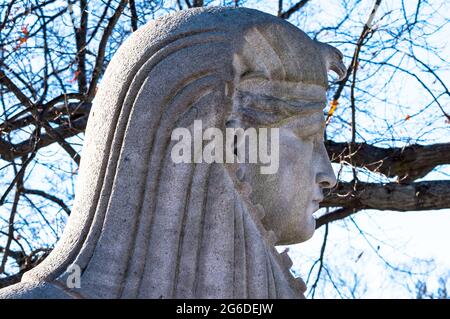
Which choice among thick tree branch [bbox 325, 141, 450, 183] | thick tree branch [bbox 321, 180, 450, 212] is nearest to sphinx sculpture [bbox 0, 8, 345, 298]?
thick tree branch [bbox 321, 180, 450, 212]

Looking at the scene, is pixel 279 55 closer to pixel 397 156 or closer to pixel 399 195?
pixel 399 195

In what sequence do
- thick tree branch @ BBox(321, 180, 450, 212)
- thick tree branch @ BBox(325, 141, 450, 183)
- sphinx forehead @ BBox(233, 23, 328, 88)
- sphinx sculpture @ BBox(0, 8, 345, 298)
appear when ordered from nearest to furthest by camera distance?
sphinx sculpture @ BBox(0, 8, 345, 298) < sphinx forehead @ BBox(233, 23, 328, 88) < thick tree branch @ BBox(321, 180, 450, 212) < thick tree branch @ BBox(325, 141, 450, 183)

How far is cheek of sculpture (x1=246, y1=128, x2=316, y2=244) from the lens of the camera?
16.2ft

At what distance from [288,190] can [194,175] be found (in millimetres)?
486

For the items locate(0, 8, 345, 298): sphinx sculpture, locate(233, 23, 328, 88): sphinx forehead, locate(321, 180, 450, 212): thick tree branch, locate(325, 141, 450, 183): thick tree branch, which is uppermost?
locate(325, 141, 450, 183): thick tree branch

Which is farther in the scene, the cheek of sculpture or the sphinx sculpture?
the cheek of sculpture

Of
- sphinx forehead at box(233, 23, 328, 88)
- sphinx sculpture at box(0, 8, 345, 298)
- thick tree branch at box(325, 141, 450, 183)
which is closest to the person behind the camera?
sphinx sculpture at box(0, 8, 345, 298)

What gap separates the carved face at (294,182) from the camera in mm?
4934

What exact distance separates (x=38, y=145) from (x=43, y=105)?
331mm

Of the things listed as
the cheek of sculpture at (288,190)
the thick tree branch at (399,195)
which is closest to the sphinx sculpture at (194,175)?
the cheek of sculpture at (288,190)

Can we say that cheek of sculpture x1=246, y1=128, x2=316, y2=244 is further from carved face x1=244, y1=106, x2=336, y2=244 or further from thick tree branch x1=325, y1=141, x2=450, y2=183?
thick tree branch x1=325, y1=141, x2=450, y2=183

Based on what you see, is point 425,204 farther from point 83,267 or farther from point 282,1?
point 83,267

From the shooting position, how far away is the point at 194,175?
464 centimetres

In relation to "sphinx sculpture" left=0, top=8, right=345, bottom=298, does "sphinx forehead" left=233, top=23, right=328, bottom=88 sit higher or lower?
higher
